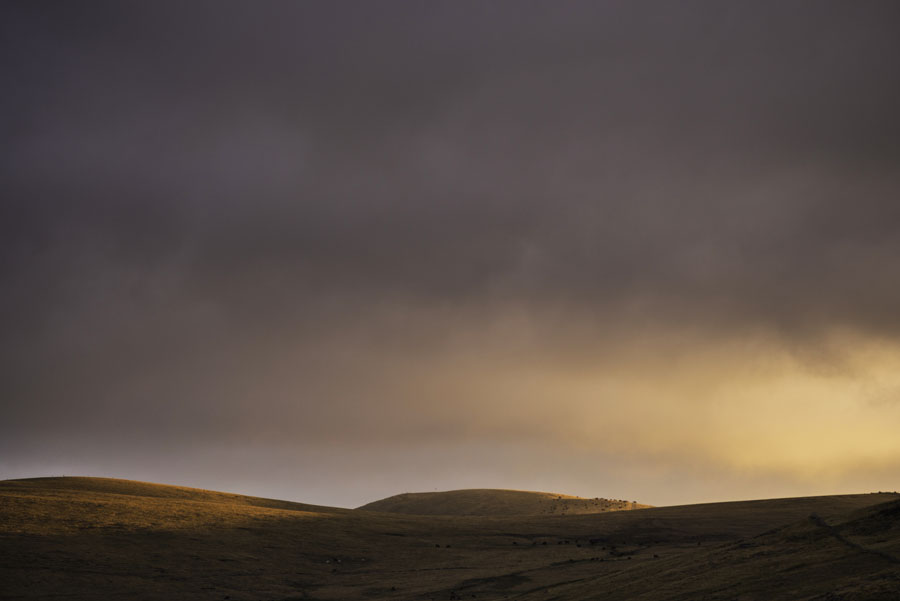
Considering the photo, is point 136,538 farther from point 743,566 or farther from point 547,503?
point 547,503

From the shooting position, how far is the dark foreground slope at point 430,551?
92.6 feet

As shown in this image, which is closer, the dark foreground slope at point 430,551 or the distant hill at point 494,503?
the dark foreground slope at point 430,551

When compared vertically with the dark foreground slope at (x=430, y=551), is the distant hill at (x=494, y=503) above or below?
above

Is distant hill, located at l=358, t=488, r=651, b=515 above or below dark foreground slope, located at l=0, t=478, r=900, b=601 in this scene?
above

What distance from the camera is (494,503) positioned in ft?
345

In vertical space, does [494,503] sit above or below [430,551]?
above

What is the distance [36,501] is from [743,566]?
168ft

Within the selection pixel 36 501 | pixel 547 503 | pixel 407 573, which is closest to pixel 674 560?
pixel 407 573

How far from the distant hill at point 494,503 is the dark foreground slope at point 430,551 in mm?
29967

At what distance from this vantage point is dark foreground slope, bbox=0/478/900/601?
28.2 m

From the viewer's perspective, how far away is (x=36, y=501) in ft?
186

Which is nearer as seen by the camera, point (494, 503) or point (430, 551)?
point (430, 551)

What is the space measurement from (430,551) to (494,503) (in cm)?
5227

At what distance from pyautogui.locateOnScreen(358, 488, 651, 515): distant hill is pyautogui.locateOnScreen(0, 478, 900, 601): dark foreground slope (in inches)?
1180
